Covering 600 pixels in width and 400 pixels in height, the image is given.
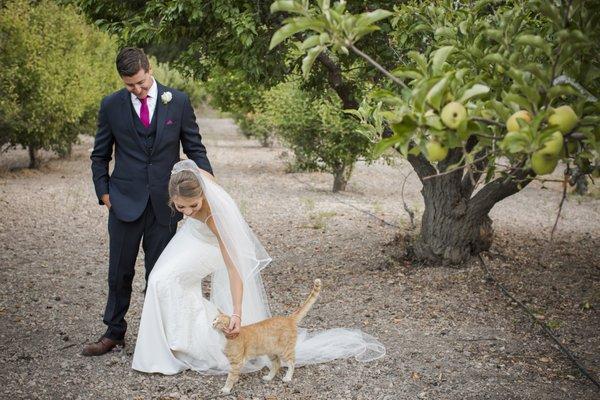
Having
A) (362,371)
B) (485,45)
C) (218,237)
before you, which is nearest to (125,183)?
(218,237)

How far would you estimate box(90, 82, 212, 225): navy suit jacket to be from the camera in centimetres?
503

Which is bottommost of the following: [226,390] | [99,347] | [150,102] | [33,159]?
[33,159]

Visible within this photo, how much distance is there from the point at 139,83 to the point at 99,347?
6.57ft

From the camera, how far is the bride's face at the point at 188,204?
4.71m

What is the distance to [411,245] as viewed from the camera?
8.40 metres

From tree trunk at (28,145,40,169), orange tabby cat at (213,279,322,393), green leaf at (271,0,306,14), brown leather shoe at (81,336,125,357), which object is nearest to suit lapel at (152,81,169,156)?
orange tabby cat at (213,279,322,393)

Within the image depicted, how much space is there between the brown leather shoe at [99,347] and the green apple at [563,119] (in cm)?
395

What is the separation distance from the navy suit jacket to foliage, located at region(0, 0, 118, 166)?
34.6ft

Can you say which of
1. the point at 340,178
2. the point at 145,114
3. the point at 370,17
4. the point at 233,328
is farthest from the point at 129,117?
the point at 340,178

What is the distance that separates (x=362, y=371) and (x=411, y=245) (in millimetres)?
3566

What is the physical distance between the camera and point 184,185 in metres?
4.70

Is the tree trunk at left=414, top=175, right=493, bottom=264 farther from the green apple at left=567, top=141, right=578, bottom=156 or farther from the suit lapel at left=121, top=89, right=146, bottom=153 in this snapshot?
the green apple at left=567, top=141, right=578, bottom=156

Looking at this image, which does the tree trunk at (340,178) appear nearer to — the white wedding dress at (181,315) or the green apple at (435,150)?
the white wedding dress at (181,315)

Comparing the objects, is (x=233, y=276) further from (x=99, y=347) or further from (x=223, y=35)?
(x=223, y=35)
